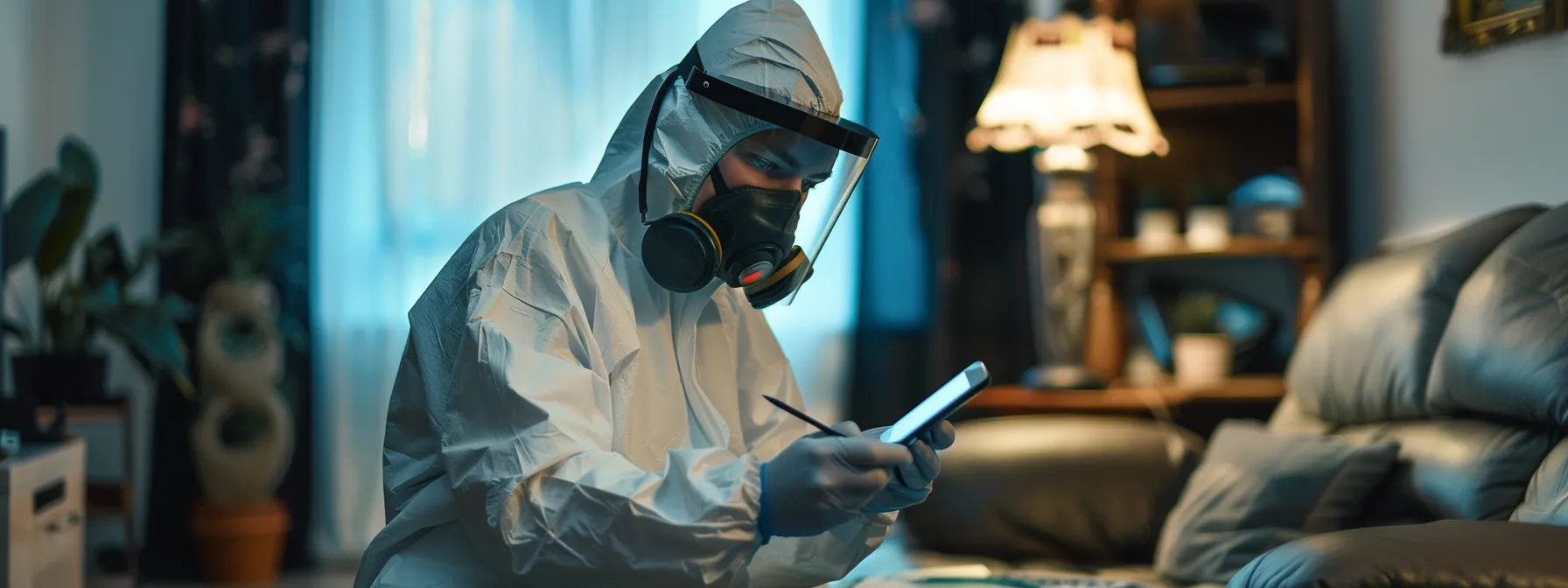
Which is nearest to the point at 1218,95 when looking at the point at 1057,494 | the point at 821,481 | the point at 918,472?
the point at 1057,494

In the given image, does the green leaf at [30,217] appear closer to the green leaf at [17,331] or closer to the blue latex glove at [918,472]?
the green leaf at [17,331]

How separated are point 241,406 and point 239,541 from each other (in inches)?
13.8

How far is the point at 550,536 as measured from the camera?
1.04m

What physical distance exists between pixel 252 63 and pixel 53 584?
1558mm

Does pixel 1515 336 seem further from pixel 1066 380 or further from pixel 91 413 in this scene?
pixel 91 413

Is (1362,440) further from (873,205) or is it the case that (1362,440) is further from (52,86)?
(52,86)

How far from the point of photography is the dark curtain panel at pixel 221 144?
351cm

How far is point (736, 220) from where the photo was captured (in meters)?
1.33

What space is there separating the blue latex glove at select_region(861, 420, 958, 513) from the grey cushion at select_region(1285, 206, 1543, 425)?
979 mm

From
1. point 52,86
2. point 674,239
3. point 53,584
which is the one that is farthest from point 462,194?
point 674,239

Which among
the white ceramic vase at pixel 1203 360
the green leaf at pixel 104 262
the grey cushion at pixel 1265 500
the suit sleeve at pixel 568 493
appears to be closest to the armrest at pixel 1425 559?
the suit sleeve at pixel 568 493

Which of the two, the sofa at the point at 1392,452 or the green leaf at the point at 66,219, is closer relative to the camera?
the sofa at the point at 1392,452

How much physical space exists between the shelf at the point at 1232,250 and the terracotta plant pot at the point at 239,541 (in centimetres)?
225

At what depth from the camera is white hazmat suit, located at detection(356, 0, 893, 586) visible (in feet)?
3.43
